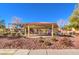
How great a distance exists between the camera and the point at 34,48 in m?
7.88

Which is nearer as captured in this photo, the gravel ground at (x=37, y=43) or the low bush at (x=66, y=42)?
the gravel ground at (x=37, y=43)

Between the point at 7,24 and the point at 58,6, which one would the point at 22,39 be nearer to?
the point at 7,24

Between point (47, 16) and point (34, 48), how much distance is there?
1708mm

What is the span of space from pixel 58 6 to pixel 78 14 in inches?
50.6

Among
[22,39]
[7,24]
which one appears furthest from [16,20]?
[22,39]

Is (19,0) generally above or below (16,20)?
above

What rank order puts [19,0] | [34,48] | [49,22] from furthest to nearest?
[49,22], [34,48], [19,0]

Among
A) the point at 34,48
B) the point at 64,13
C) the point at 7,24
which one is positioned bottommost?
the point at 34,48

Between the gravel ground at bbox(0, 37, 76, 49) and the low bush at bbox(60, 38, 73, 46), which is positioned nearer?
the gravel ground at bbox(0, 37, 76, 49)

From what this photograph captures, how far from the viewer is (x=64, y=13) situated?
8.24 meters

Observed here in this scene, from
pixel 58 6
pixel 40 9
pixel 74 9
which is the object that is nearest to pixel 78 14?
pixel 74 9

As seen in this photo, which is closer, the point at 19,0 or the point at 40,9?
the point at 19,0

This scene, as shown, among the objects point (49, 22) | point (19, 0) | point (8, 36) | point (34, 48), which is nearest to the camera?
point (19, 0)

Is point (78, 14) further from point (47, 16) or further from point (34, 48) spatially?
point (34, 48)
